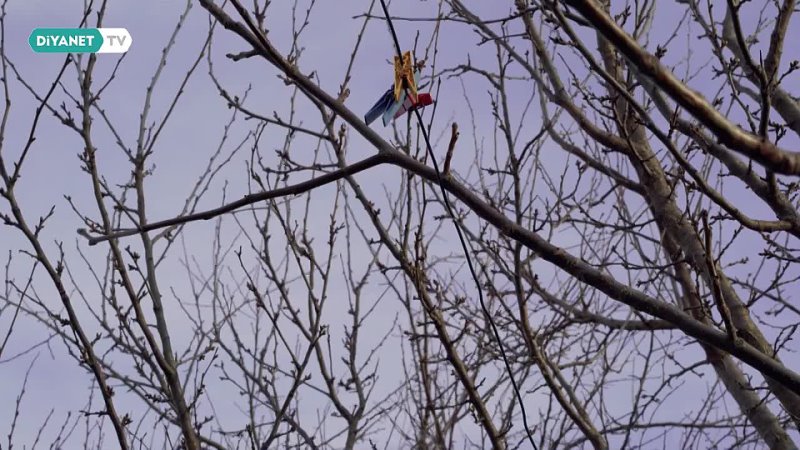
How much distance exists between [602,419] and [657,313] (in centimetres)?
259

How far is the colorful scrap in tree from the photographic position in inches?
92.1

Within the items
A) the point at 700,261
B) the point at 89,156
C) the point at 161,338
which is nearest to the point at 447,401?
the point at 700,261

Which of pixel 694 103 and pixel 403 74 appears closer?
pixel 694 103

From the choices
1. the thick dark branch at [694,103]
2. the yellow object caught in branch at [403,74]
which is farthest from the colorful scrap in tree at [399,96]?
the thick dark branch at [694,103]

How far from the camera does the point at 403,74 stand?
235 cm

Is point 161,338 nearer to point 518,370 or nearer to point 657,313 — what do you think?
point 657,313

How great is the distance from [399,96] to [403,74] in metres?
0.06

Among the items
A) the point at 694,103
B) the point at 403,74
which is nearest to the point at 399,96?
the point at 403,74

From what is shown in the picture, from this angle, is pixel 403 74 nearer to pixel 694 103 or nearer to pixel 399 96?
pixel 399 96

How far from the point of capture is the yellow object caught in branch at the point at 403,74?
2.34 meters

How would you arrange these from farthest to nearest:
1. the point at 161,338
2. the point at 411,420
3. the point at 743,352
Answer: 1. the point at 411,420
2. the point at 161,338
3. the point at 743,352

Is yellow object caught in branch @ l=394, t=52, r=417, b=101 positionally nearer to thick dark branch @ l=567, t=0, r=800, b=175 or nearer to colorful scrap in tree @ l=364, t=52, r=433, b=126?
colorful scrap in tree @ l=364, t=52, r=433, b=126

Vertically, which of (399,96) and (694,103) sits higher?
(399,96)

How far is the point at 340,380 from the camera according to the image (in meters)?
4.32
